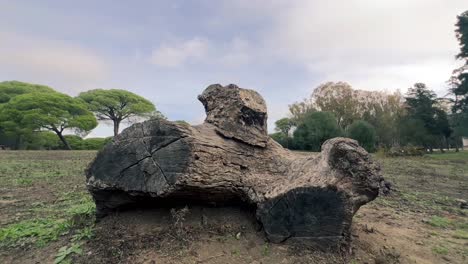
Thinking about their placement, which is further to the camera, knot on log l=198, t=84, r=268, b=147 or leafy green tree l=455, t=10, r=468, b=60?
leafy green tree l=455, t=10, r=468, b=60

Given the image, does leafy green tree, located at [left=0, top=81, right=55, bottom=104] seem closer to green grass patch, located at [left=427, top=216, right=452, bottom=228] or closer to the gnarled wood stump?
the gnarled wood stump

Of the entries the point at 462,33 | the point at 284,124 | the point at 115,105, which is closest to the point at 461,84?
the point at 462,33

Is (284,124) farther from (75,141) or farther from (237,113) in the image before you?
(237,113)

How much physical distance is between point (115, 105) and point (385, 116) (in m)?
31.2

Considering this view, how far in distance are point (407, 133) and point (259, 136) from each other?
98.6 ft

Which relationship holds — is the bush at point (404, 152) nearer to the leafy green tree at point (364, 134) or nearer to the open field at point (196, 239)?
the leafy green tree at point (364, 134)

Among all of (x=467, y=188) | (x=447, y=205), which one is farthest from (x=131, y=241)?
(x=467, y=188)

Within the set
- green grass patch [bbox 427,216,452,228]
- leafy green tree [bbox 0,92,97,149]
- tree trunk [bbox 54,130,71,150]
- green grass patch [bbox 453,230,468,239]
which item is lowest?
green grass patch [bbox 453,230,468,239]

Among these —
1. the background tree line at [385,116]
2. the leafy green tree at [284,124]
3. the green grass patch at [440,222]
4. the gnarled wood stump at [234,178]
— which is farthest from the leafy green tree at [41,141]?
the green grass patch at [440,222]

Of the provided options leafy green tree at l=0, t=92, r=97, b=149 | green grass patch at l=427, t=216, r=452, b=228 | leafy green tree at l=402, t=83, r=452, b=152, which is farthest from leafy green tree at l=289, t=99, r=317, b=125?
green grass patch at l=427, t=216, r=452, b=228

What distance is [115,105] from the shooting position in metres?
40.3

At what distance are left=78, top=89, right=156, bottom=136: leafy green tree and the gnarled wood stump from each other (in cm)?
3868

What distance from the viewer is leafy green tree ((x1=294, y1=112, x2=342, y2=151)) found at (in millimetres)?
25078

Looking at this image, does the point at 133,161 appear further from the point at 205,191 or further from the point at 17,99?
the point at 17,99
